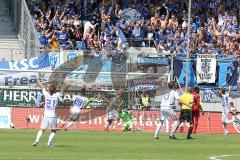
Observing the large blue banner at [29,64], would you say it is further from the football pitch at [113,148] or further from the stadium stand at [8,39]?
the football pitch at [113,148]

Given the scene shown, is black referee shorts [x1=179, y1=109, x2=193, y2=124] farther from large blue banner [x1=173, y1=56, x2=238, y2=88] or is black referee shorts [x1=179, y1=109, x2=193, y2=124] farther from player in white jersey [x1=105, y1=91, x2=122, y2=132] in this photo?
large blue banner [x1=173, y1=56, x2=238, y2=88]

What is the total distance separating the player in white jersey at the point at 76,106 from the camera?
120ft

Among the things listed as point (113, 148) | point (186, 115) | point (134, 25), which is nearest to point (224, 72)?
point (134, 25)

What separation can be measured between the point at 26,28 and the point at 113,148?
17.8m

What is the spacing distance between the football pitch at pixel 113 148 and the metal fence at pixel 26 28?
9.37 m

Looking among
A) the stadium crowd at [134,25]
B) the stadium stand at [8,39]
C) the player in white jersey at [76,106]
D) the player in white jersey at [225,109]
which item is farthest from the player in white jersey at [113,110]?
the stadium stand at [8,39]

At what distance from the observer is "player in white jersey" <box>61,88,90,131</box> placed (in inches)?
1438

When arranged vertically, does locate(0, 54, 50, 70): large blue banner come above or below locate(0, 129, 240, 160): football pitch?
above

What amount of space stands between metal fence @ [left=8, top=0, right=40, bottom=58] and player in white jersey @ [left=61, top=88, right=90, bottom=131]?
340 cm

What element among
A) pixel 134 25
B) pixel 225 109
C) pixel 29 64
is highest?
pixel 134 25

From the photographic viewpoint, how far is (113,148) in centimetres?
2456

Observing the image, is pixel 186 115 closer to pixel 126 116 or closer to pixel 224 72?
pixel 126 116

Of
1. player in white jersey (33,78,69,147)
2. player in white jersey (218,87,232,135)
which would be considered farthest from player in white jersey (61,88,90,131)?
player in white jersey (33,78,69,147)

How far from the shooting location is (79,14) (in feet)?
150
